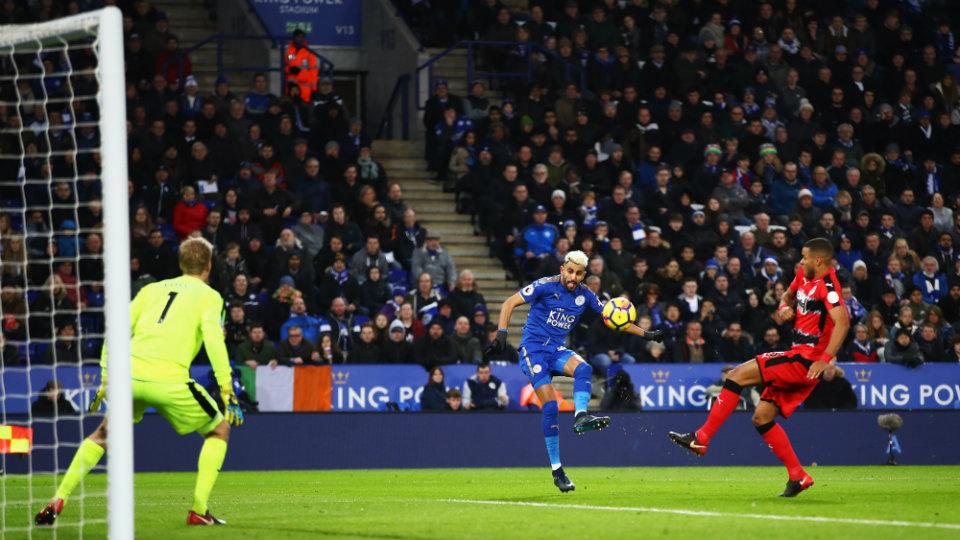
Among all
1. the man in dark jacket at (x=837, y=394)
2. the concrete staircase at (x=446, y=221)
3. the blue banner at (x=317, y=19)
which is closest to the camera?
the man in dark jacket at (x=837, y=394)

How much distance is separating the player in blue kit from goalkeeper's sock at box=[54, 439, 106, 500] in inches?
166

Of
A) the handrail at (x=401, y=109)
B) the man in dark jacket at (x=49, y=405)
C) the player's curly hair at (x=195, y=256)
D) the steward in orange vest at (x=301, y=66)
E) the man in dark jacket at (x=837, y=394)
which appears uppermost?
the steward in orange vest at (x=301, y=66)

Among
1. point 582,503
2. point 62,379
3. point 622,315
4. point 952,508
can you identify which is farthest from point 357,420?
point 952,508

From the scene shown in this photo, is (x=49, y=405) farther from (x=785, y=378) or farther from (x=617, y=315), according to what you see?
(x=785, y=378)

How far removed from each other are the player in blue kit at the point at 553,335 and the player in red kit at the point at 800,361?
3.87ft

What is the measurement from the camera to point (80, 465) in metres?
9.88

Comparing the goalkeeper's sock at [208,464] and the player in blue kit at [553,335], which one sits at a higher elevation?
the player in blue kit at [553,335]

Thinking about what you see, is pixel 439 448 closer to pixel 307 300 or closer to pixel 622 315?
pixel 307 300

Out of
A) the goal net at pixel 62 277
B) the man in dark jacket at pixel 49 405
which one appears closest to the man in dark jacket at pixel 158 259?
the goal net at pixel 62 277

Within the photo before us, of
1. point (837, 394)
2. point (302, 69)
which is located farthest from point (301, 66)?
point (837, 394)

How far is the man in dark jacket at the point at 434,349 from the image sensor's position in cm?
2109

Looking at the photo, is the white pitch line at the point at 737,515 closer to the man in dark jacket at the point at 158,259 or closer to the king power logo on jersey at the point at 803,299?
the king power logo on jersey at the point at 803,299

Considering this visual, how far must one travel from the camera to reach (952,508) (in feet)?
37.6

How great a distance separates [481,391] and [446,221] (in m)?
5.52
